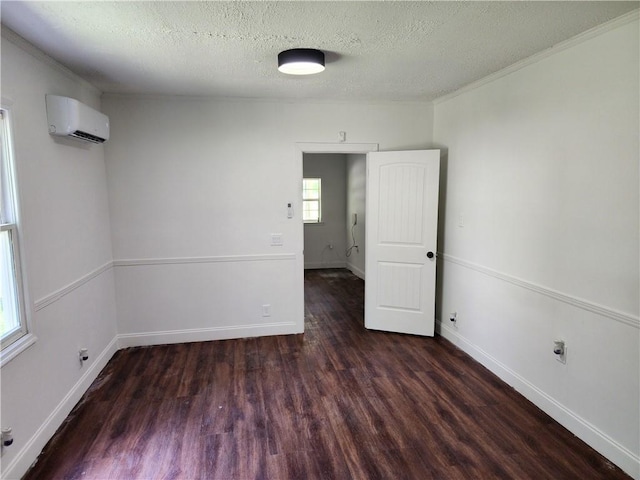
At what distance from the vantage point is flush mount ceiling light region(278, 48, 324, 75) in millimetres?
2451

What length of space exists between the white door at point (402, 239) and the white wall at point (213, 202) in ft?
1.19

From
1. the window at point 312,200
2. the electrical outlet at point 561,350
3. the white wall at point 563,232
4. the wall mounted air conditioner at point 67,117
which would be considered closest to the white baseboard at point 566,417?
the white wall at point 563,232

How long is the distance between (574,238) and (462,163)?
147 centimetres

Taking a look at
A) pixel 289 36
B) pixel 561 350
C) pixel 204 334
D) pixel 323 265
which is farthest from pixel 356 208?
pixel 289 36

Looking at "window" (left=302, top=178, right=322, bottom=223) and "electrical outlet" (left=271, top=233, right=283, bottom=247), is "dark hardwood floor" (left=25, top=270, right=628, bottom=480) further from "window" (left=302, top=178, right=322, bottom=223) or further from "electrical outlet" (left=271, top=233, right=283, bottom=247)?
"window" (left=302, top=178, right=322, bottom=223)

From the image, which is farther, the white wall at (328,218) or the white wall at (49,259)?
the white wall at (328,218)

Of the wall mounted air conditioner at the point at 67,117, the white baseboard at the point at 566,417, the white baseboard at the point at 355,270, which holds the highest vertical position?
the wall mounted air conditioner at the point at 67,117

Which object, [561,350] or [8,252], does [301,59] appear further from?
[561,350]

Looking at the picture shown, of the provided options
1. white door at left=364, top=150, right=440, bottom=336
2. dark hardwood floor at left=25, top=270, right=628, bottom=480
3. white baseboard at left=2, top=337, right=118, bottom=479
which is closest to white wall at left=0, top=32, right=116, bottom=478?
white baseboard at left=2, top=337, right=118, bottom=479

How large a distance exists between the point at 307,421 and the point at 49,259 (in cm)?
201

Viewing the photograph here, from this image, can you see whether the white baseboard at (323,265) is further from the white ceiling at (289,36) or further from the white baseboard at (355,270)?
the white ceiling at (289,36)

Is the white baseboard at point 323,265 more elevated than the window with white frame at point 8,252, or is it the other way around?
the window with white frame at point 8,252

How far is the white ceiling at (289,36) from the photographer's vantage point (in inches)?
74.9

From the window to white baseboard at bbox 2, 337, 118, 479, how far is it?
4835mm
